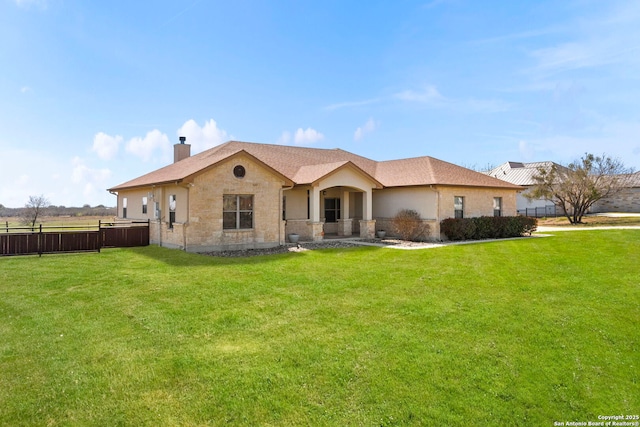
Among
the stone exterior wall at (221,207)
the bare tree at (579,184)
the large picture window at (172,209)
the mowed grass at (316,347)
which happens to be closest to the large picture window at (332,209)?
the stone exterior wall at (221,207)

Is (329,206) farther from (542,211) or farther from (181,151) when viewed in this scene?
(542,211)

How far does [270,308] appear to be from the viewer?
8492 mm

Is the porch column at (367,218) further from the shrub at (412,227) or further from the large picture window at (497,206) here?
the large picture window at (497,206)

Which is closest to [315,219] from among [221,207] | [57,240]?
[221,207]

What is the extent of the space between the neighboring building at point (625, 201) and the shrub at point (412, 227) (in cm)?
3947

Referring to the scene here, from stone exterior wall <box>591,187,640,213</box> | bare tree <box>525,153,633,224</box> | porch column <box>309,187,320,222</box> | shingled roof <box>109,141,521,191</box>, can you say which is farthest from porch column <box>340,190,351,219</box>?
stone exterior wall <box>591,187,640,213</box>

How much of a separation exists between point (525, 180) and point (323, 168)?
38.2m

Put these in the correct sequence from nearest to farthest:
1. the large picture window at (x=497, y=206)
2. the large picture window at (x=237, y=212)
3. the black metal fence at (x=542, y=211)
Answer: the large picture window at (x=237, y=212) → the large picture window at (x=497, y=206) → the black metal fence at (x=542, y=211)

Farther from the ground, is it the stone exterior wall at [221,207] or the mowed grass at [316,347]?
the stone exterior wall at [221,207]

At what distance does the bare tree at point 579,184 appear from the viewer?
32.9 meters

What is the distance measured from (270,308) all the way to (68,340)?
12.6 ft

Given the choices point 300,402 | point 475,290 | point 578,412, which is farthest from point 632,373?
point 300,402

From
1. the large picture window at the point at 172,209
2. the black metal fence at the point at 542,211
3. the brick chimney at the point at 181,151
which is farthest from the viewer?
the black metal fence at the point at 542,211

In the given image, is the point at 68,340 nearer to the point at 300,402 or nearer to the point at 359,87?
the point at 300,402
